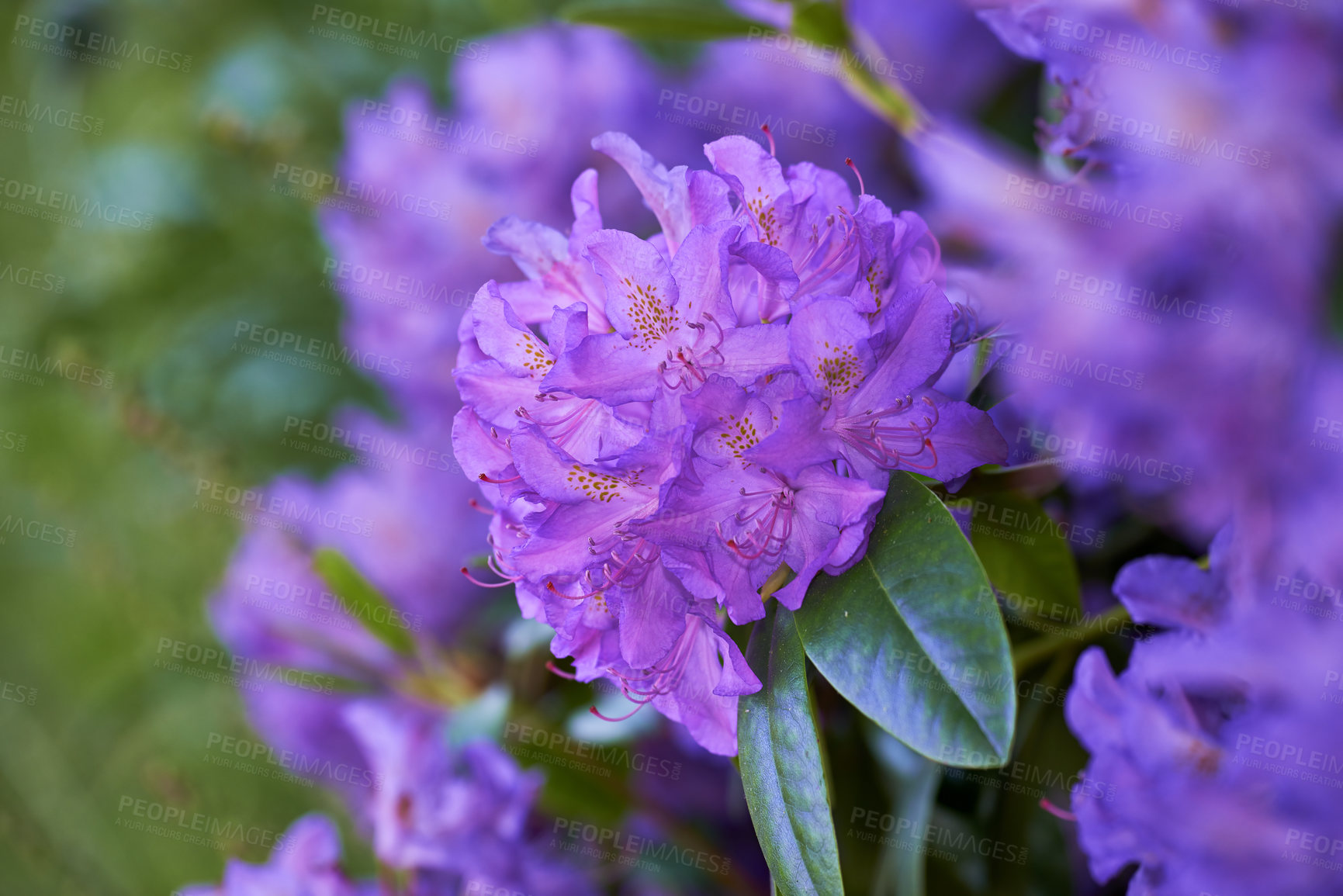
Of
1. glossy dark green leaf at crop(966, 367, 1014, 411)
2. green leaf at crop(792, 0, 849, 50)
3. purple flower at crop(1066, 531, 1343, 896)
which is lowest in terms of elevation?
purple flower at crop(1066, 531, 1343, 896)

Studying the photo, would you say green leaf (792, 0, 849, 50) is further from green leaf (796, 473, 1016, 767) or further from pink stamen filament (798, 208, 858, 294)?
green leaf (796, 473, 1016, 767)

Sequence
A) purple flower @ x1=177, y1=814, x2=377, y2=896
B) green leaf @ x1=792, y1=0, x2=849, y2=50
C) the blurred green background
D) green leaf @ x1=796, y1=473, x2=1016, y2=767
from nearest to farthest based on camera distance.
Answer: green leaf @ x1=796, y1=473, x2=1016, y2=767, green leaf @ x1=792, y1=0, x2=849, y2=50, purple flower @ x1=177, y1=814, x2=377, y2=896, the blurred green background

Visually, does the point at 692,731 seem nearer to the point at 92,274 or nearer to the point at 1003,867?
the point at 1003,867

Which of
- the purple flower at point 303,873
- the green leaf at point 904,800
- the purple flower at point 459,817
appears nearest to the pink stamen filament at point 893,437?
the green leaf at point 904,800

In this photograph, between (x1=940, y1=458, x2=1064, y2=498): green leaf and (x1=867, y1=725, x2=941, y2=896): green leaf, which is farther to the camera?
(x1=867, y1=725, x2=941, y2=896): green leaf

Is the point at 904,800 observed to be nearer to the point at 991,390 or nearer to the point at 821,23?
the point at 991,390

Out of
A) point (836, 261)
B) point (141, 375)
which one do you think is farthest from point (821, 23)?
point (141, 375)

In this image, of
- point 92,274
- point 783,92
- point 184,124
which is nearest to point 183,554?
point 92,274

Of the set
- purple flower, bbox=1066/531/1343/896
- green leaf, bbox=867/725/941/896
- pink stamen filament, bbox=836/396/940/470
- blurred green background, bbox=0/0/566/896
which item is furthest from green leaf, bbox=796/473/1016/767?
blurred green background, bbox=0/0/566/896

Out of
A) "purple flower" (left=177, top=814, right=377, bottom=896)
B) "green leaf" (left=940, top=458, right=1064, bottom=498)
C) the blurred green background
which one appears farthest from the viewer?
the blurred green background
